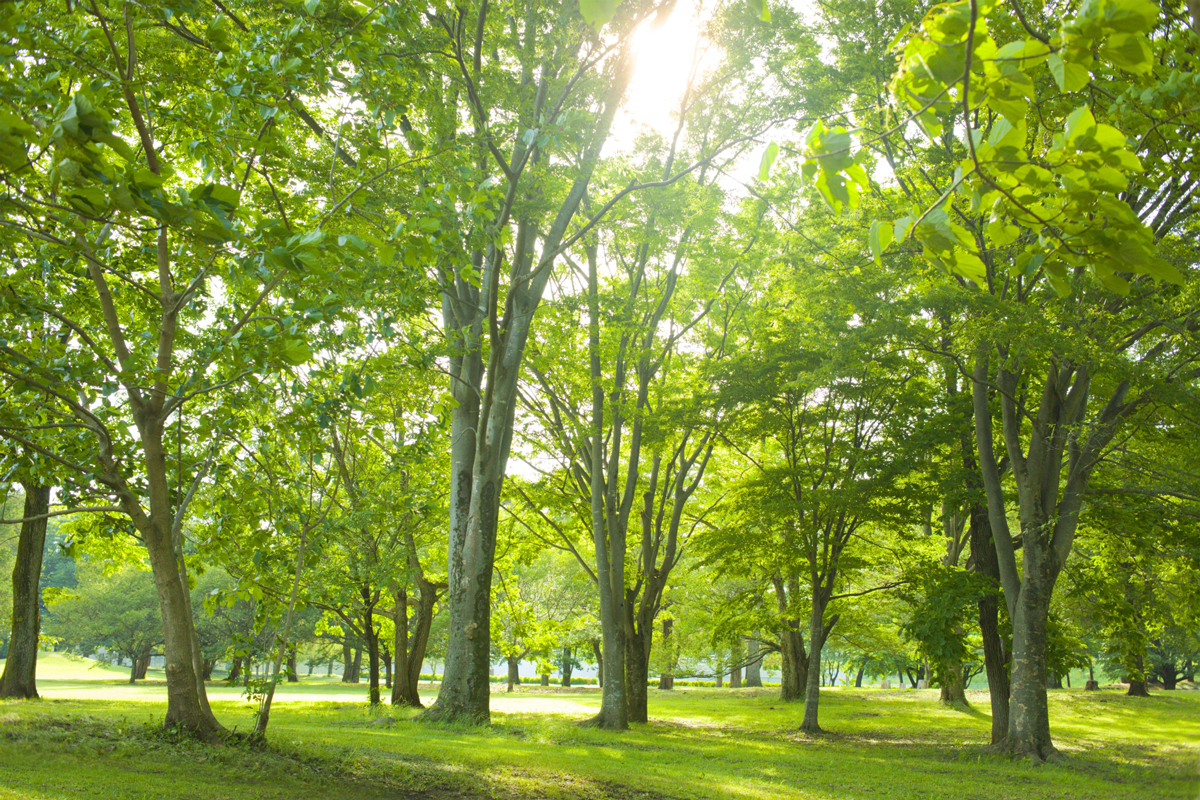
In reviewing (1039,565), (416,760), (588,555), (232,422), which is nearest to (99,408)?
(232,422)

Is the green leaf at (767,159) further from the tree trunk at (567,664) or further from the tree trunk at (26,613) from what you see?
the tree trunk at (567,664)

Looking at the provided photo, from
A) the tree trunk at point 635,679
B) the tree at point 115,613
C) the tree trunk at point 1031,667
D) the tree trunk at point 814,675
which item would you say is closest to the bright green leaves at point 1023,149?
the tree trunk at point 1031,667

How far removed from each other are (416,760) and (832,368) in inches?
296

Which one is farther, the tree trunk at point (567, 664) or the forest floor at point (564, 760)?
the tree trunk at point (567, 664)

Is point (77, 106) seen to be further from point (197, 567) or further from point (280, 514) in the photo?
point (197, 567)

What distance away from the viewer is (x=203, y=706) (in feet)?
Answer: 21.5

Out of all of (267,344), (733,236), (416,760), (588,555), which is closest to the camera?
(267,344)

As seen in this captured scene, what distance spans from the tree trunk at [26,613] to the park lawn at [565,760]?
2137 mm

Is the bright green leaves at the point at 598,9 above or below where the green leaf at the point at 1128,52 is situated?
below

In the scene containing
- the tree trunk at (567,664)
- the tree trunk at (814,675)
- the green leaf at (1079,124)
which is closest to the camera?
the green leaf at (1079,124)

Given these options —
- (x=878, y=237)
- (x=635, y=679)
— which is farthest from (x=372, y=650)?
(x=878, y=237)

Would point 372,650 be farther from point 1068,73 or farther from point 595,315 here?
point 1068,73

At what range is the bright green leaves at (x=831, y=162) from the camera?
1.85 metres

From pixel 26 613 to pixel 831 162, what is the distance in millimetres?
15765
